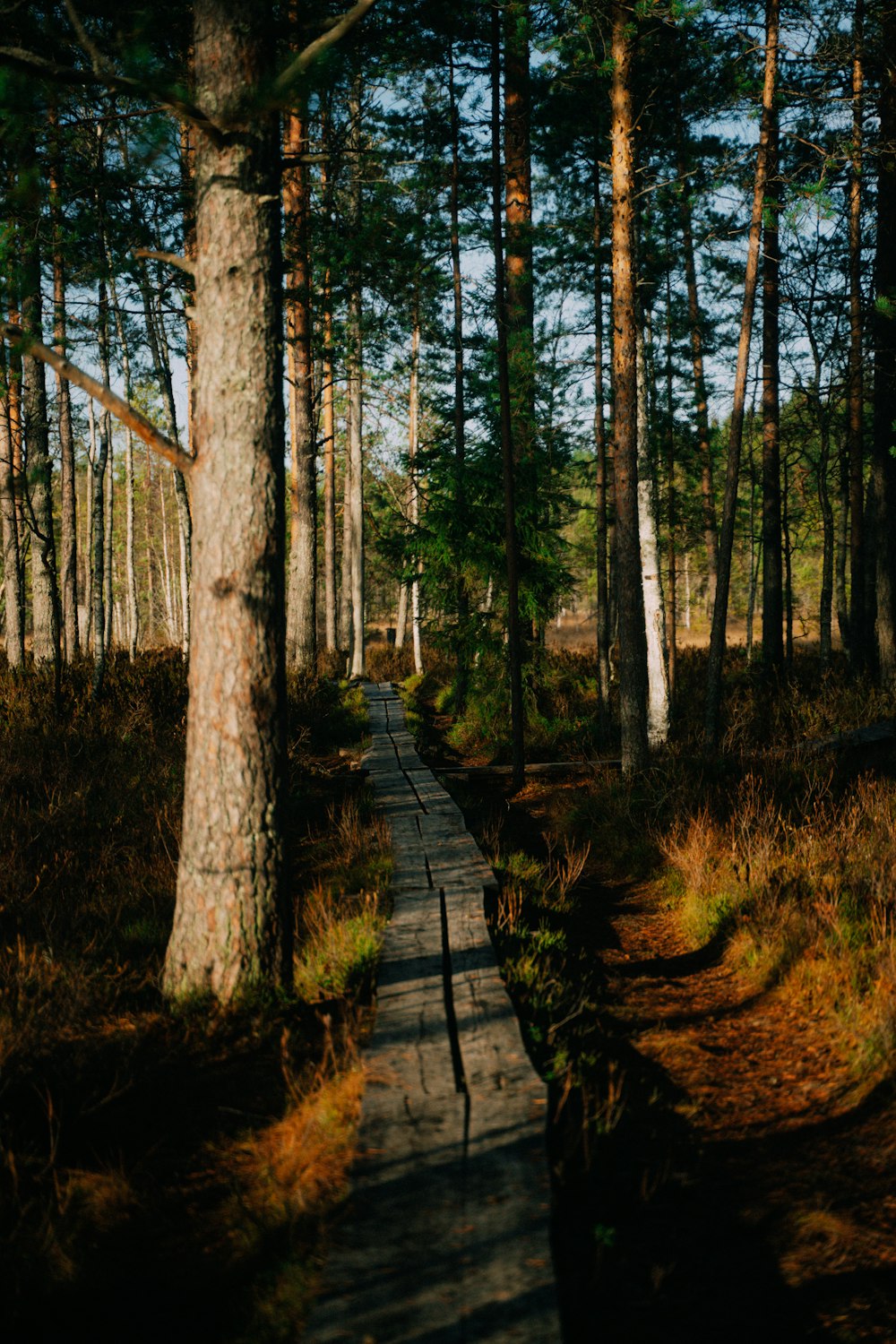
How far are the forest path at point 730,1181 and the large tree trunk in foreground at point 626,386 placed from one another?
5138mm

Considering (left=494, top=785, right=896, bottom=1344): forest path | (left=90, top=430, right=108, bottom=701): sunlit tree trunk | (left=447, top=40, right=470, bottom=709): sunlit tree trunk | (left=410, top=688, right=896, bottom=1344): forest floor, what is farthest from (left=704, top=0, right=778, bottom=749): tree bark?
(left=90, top=430, right=108, bottom=701): sunlit tree trunk

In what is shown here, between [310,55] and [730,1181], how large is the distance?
17.2 feet

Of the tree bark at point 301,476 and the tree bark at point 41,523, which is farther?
the tree bark at point 301,476

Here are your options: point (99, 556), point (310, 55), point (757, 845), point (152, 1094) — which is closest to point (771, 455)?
point (757, 845)

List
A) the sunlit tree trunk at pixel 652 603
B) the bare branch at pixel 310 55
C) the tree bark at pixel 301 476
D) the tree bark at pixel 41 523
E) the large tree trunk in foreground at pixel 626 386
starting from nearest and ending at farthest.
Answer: the bare branch at pixel 310 55 < the large tree trunk in foreground at pixel 626 386 < the tree bark at pixel 41 523 < the sunlit tree trunk at pixel 652 603 < the tree bark at pixel 301 476

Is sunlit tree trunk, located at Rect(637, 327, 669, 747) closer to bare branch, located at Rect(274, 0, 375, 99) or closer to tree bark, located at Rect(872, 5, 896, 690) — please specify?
tree bark, located at Rect(872, 5, 896, 690)

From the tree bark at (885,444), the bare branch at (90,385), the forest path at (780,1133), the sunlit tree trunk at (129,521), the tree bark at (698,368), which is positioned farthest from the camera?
the tree bark at (698,368)

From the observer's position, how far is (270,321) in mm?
4285

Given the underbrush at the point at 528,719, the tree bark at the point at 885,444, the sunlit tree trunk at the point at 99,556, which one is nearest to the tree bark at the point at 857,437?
the tree bark at the point at 885,444

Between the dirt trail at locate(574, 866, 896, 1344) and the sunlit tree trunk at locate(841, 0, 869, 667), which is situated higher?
the sunlit tree trunk at locate(841, 0, 869, 667)

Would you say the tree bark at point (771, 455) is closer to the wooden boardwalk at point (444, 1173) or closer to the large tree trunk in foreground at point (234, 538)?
the large tree trunk in foreground at point (234, 538)

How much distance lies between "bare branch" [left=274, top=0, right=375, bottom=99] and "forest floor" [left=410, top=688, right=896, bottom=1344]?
14.8ft

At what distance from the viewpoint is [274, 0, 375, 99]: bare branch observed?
388cm

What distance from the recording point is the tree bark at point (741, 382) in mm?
10117
